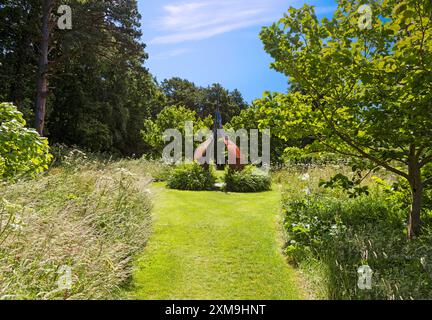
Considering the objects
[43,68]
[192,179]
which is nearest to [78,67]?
[43,68]

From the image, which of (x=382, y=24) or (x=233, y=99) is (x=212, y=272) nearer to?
(x=382, y=24)

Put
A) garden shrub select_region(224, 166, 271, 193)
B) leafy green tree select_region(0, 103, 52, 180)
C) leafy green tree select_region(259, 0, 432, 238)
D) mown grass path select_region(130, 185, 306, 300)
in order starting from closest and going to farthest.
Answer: leafy green tree select_region(259, 0, 432, 238) < mown grass path select_region(130, 185, 306, 300) < leafy green tree select_region(0, 103, 52, 180) < garden shrub select_region(224, 166, 271, 193)

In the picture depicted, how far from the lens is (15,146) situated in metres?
4.81

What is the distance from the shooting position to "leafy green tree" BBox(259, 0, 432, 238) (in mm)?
3275

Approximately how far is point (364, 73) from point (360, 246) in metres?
2.32

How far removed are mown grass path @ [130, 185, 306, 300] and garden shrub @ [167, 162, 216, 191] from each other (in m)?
3.94

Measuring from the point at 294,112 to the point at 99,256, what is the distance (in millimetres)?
3347

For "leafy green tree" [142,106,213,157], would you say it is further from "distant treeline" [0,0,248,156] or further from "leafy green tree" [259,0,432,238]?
"leafy green tree" [259,0,432,238]

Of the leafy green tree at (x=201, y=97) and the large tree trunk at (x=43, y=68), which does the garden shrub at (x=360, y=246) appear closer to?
the large tree trunk at (x=43, y=68)

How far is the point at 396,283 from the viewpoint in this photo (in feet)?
10.8

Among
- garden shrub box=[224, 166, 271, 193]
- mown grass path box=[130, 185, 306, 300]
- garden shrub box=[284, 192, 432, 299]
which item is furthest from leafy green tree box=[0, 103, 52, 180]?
garden shrub box=[224, 166, 271, 193]

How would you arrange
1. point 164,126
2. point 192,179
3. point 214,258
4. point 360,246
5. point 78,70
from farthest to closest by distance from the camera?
1. point 164,126
2. point 78,70
3. point 192,179
4. point 214,258
5. point 360,246

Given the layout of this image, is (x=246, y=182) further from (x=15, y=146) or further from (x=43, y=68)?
(x=43, y=68)

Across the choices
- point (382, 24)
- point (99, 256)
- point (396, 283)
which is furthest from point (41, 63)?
point (396, 283)
